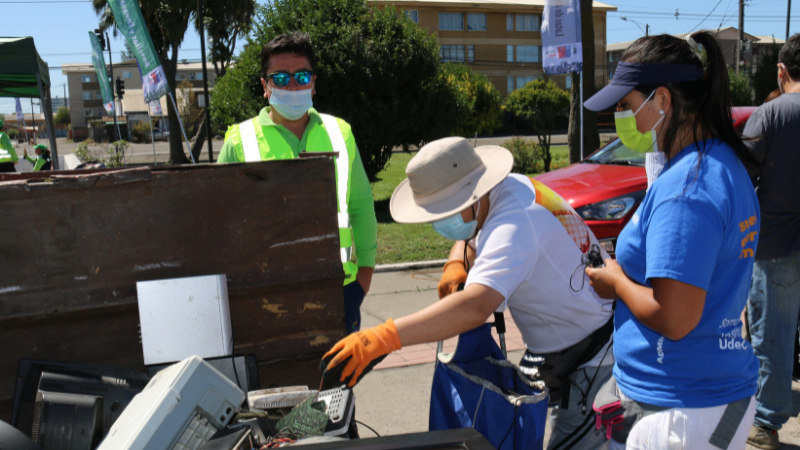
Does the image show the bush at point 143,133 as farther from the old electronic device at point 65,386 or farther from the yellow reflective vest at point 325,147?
the old electronic device at point 65,386

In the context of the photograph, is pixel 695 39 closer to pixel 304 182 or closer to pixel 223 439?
pixel 304 182

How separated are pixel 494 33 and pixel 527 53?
4.04 m

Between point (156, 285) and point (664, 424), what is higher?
point (156, 285)

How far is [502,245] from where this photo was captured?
5.68 ft

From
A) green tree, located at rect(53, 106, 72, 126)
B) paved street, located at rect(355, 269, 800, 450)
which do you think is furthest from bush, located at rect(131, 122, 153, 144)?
paved street, located at rect(355, 269, 800, 450)

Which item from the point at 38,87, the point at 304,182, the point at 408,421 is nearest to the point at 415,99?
the point at 38,87

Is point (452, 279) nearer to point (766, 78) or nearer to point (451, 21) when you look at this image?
point (766, 78)

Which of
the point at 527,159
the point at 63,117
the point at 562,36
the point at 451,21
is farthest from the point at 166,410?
the point at 63,117

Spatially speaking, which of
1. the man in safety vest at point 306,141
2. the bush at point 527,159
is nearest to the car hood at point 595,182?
the man in safety vest at point 306,141

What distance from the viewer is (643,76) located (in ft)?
5.21

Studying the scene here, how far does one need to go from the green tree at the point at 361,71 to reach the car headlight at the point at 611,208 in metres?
5.69

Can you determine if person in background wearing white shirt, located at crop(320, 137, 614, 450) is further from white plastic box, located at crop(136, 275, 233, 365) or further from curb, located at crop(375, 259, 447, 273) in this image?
curb, located at crop(375, 259, 447, 273)

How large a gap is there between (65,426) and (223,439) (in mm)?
565

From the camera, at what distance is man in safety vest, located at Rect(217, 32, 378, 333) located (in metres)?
2.63
